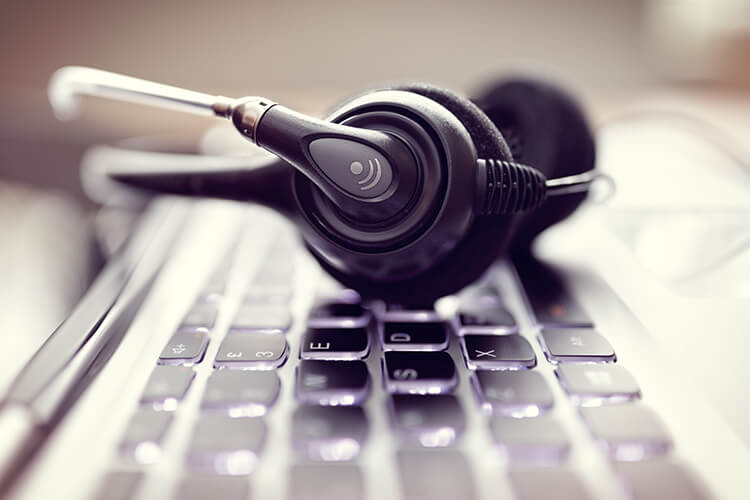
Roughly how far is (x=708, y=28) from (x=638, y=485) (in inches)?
29.4

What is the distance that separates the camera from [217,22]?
2.52ft

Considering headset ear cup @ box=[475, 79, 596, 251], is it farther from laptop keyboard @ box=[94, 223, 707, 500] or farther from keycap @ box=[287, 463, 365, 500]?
keycap @ box=[287, 463, 365, 500]

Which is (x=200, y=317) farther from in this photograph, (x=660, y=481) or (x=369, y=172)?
(x=660, y=481)

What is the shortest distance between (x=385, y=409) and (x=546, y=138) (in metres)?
0.21

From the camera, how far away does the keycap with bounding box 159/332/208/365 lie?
289 millimetres

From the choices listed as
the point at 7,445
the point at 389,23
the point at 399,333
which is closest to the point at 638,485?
the point at 399,333

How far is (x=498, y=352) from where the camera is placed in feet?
0.97

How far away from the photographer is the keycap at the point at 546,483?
22 centimetres

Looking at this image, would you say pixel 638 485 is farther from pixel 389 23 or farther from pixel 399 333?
pixel 389 23

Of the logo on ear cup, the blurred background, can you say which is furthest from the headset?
the blurred background

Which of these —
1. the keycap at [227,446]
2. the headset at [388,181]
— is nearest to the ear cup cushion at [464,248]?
the headset at [388,181]

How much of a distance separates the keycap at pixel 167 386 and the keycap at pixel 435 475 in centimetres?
10

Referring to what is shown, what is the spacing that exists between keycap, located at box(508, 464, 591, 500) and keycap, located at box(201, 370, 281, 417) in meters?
0.10

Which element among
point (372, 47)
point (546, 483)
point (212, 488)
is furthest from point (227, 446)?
point (372, 47)
